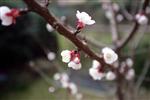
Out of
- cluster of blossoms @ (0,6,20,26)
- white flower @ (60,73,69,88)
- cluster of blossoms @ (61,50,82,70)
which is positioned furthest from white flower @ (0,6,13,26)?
white flower @ (60,73,69,88)

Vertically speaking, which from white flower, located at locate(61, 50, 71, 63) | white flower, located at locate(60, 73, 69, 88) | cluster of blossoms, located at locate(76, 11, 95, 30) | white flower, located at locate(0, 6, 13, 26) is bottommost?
white flower, located at locate(61, 50, 71, 63)

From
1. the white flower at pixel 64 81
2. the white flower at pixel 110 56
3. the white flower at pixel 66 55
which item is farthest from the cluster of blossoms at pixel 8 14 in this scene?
the white flower at pixel 64 81

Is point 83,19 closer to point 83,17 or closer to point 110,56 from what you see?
point 83,17

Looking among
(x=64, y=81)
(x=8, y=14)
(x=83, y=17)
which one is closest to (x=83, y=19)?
(x=83, y=17)

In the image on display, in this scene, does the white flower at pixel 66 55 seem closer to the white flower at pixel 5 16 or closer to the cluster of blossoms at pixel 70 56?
the cluster of blossoms at pixel 70 56

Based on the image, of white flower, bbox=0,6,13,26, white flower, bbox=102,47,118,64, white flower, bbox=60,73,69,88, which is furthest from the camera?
white flower, bbox=60,73,69,88

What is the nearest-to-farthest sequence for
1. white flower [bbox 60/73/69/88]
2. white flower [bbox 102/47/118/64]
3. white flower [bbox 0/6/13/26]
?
white flower [bbox 0/6/13/26] → white flower [bbox 102/47/118/64] → white flower [bbox 60/73/69/88]

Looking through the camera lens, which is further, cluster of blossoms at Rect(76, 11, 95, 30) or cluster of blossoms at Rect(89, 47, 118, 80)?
cluster of blossoms at Rect(89, 47, 118, 80)

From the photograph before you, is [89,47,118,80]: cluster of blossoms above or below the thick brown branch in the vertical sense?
above

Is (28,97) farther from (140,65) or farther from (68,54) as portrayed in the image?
(68,54)

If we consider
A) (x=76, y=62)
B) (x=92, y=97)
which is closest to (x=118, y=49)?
(x=76, y=62)

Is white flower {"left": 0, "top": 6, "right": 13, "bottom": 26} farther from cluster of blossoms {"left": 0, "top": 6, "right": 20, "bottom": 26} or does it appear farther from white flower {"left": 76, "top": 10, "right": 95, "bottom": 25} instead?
white flower {"left": 76, "top": 10, "right": 95, "bottom": 25}
